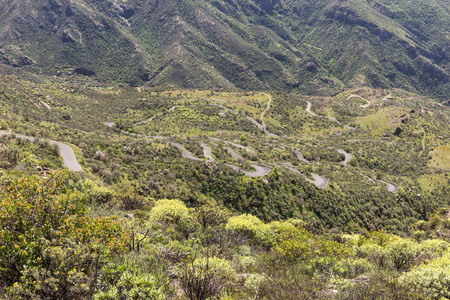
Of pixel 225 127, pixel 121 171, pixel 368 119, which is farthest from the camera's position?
pixel 368 119

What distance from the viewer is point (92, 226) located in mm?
8172

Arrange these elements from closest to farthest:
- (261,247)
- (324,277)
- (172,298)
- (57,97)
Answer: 1. (172,298)
2. (324,277)
3. (261,247)
4. (57,97)

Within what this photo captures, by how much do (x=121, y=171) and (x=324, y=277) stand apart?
29.8 m

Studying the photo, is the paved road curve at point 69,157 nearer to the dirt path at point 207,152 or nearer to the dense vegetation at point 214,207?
the dense vegetation at point 214,207

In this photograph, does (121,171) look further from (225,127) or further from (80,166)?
(225,127)

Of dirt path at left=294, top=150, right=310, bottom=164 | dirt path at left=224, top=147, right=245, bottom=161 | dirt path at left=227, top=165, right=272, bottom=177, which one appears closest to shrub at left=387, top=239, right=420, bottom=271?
dirt path at left=227, top=165, right=272, bottom=177

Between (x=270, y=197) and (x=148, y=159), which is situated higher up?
(x=270, y=197)

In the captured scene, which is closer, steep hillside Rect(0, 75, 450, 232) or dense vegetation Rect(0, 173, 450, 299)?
dense vegetation Rect(0, 173, 450, 299)

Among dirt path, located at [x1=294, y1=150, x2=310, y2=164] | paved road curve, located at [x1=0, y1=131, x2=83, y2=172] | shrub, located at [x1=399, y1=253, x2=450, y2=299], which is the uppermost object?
shrub, located at [x1=399, y1=253, x2=450, y2=299]

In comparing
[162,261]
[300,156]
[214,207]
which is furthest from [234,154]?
[162,261]

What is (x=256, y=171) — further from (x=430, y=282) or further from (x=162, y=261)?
(x=162, y=261)

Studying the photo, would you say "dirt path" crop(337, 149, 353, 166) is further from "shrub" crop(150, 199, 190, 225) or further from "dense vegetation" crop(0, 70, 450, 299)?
"shrub" crop(150, 199, 190, 225)

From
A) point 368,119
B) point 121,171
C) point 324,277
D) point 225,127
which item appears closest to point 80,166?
point 121,171

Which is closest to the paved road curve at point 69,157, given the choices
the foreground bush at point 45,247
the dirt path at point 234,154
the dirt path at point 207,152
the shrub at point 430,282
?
the foreground bush at point 45,247
